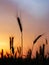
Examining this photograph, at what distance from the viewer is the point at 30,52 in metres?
5.89

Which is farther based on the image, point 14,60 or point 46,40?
point 46,40

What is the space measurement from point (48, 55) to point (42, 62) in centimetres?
41

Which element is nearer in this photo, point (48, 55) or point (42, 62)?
point (42, 62)

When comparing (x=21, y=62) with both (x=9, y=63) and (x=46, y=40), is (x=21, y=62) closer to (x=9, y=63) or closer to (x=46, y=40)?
(x=9, y=63)

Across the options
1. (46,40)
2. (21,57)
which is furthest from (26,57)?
(46,40)

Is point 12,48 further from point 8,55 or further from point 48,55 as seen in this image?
point 48,55

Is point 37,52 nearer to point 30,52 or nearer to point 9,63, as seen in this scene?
point 30,52

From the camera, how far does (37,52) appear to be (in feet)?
19.6

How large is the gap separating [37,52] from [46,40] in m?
0.29

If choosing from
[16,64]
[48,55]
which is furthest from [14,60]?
[48,55]

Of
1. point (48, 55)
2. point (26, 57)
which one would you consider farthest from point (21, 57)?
point (48, 55)

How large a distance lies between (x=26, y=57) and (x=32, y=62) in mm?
147

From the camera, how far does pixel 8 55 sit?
5.92 m

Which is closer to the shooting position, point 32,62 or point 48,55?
point 32,62
